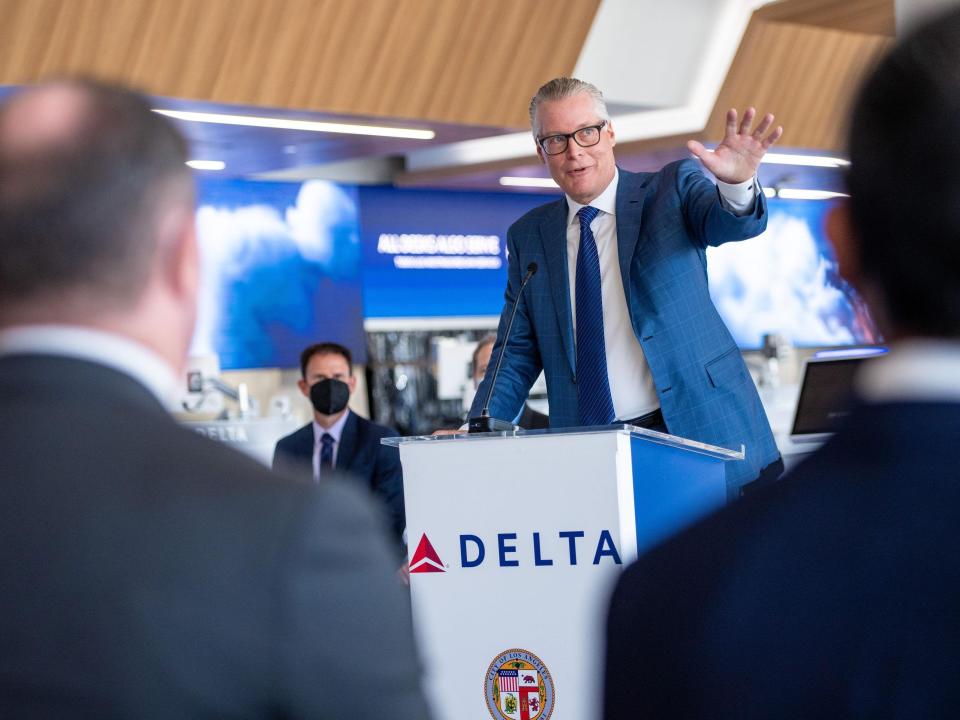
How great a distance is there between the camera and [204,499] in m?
0.79

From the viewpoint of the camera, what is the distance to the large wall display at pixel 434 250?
9953 millimetres

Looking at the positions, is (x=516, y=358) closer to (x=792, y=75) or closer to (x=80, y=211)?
(x=80, y=211)

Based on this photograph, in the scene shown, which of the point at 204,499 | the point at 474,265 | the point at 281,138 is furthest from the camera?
the point at 474,265

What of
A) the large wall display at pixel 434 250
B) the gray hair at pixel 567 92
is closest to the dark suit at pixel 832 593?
the gray hair at pixel 567 92

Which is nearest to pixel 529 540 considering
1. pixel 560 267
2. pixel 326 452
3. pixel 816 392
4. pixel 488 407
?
pixel 488 407

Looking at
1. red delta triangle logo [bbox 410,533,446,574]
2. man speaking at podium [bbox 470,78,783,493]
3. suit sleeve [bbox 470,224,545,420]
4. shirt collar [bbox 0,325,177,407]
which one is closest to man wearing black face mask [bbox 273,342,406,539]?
suit sleeve [bbox 470,224,545,420]

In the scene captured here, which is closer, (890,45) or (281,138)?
(890,45)

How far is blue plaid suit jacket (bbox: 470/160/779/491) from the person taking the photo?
Result: 2838mm

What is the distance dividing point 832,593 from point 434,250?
9670mm

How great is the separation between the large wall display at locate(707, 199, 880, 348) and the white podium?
29.9 feet

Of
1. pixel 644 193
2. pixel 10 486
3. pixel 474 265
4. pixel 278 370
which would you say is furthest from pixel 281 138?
pixel 10 486

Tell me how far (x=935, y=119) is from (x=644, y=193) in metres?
2.38

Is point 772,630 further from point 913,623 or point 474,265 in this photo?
point 474,265

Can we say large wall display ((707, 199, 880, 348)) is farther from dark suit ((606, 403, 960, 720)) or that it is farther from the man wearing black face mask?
dark suit ((606, 403, 960, 720))
